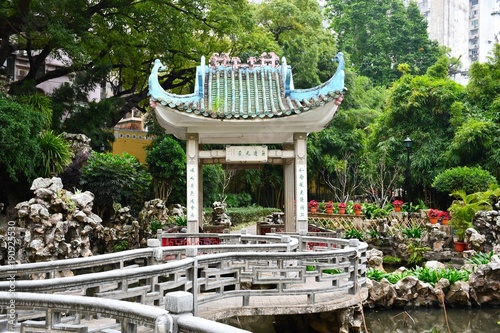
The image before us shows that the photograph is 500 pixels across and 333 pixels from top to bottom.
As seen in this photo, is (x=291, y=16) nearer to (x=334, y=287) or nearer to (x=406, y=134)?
(x=406, y=134)

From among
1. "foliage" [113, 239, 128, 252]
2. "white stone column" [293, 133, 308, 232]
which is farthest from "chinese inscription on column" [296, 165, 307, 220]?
"foliage" [113, 239, 128, 252]

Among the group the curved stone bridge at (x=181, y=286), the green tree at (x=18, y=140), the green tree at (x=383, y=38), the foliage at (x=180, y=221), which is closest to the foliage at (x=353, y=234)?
the foliage at (x=180, y=221)

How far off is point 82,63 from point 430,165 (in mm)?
14672

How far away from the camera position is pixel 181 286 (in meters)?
6.29

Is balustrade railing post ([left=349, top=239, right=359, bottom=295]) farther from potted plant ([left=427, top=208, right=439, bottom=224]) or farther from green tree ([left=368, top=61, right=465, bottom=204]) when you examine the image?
green tree ([left=368, top=61, right=465, bottom=204])

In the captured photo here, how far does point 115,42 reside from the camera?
20016 mm

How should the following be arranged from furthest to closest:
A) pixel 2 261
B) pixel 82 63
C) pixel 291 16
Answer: pixel 291 16 → pixel 82 63 → pixel 2 261

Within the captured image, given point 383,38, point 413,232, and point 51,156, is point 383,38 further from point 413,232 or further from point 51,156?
point 51,156

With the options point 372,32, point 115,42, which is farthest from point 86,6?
point 372,32

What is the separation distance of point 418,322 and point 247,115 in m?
5.61

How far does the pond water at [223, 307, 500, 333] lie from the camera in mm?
9930

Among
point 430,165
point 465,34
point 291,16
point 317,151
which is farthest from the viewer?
point 465,34

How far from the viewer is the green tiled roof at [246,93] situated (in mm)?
10734

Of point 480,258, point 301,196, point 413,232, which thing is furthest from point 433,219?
point 301,196
